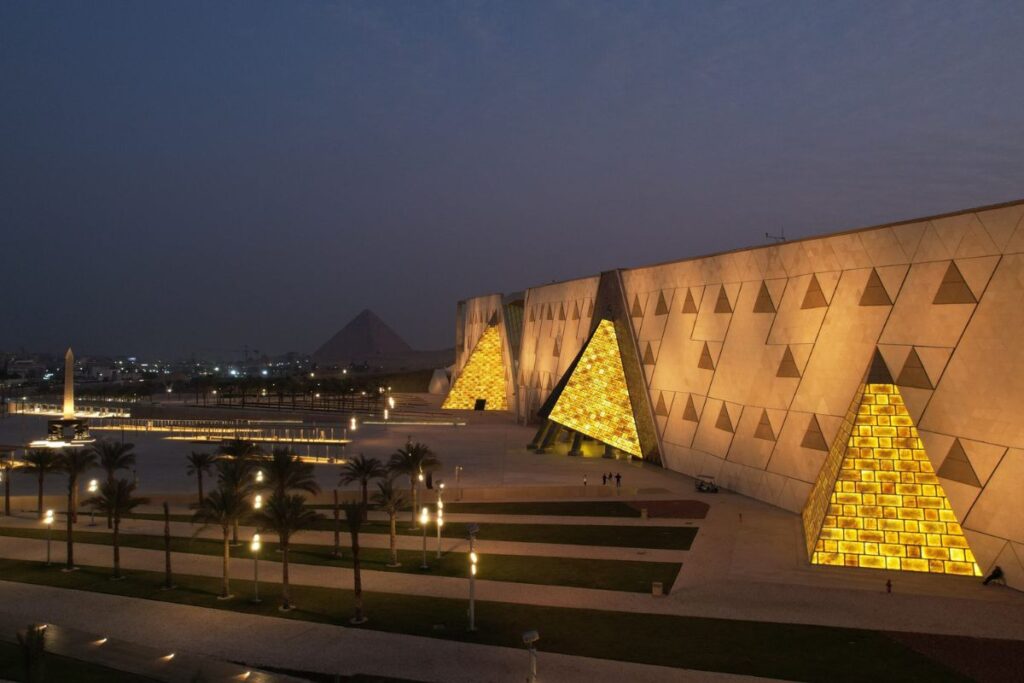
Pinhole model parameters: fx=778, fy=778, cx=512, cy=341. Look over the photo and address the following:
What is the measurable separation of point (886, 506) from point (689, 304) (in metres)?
16.8

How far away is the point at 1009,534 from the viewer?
786 inches

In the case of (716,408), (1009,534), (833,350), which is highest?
(833,350)

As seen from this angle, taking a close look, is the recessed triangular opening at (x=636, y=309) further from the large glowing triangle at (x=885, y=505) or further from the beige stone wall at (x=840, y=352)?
the large glowing triangle at (x=885, y=505)

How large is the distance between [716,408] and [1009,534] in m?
15.6

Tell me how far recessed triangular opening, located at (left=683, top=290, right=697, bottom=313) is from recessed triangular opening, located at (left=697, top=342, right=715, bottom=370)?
218 centimetres

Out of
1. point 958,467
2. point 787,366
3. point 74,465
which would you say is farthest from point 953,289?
point 74,465

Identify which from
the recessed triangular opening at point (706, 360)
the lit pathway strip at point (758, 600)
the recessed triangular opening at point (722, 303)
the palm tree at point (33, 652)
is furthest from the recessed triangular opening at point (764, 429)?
the palm tree at point (33, 652)

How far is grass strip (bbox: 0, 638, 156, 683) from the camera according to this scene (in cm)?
1266

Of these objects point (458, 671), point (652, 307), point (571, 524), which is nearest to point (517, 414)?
point (652, 307)

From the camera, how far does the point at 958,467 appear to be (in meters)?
21.4

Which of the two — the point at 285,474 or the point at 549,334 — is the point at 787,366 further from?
the point at 549,334

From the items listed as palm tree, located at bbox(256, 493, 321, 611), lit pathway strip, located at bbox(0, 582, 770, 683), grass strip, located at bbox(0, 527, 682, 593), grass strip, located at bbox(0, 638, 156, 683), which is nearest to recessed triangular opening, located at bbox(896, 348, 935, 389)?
grass strip, located at bbox(0, 527, 682, 593)

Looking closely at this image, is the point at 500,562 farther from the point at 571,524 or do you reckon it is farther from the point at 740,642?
the point at 740,642

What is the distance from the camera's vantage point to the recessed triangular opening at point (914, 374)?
23.0 m
